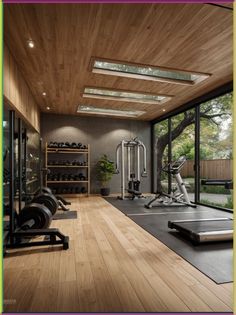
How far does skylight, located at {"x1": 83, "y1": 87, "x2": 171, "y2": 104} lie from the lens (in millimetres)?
5112

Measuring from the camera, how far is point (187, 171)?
592 cm

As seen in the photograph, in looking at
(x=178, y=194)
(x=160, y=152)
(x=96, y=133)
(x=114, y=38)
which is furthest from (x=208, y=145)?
(x=96, y=133)

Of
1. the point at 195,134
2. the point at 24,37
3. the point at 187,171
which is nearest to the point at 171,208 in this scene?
the point at 187,171

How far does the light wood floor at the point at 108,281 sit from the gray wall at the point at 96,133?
4806mm

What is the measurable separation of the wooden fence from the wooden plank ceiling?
174cm

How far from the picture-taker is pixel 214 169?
16.6 ft

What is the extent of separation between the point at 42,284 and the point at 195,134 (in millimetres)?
4814

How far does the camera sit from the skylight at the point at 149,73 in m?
3.75

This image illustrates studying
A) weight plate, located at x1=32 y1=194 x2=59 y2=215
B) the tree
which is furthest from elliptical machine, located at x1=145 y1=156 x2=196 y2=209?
weight plate, located at x1=32 y1=194 x2=59 y2=215

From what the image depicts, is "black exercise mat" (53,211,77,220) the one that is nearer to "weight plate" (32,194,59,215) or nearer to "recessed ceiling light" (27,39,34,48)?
"weight plate" (32,194,59,215)

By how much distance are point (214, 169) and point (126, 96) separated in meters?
Answer: 2.77

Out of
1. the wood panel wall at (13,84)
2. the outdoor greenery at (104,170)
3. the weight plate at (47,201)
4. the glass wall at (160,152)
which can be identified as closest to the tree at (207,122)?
the glass wall at (160,152)

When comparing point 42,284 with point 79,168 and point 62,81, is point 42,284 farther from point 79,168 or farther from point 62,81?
point 79,168

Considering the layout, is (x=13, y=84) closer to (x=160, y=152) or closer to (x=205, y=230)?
(x=205, y=230)
